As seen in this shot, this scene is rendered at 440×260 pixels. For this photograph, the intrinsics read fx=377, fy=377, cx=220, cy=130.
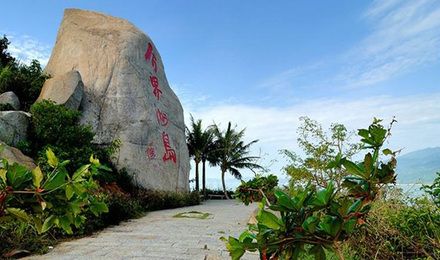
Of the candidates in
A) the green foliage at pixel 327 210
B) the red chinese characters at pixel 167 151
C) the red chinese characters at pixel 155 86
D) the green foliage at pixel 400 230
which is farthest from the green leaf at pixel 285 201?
the red chinese characters at pixel 155 86

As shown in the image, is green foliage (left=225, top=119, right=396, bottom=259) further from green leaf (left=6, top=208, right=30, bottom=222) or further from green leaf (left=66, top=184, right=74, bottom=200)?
green leaf (left=6, top=208, right=30, bottom=222)

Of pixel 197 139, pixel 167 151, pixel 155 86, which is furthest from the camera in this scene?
pixel 197 139

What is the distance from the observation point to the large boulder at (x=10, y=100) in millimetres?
13242

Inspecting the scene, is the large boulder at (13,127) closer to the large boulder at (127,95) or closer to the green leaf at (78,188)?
the large boulder at (127,95)

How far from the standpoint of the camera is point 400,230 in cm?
334

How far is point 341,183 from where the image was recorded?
2.80 feet

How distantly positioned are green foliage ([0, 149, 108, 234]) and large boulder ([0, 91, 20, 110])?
45.9 feet

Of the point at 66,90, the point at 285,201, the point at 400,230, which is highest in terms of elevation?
the point at 66,90

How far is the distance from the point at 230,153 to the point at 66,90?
1530cm

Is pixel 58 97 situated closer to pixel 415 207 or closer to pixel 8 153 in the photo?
pixel 8 153

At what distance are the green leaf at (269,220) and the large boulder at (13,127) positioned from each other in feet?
40.1

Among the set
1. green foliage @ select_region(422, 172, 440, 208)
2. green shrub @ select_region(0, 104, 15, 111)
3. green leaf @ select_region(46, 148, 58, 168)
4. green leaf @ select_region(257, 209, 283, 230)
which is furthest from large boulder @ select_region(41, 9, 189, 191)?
green leaf @ select_region(257, 209, 283, 230)

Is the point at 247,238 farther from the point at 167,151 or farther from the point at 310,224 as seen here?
the point at 167,151

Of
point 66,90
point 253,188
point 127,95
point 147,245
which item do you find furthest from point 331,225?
point 127,95
